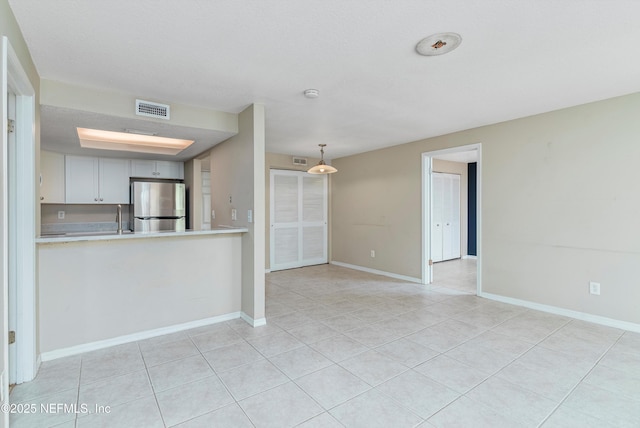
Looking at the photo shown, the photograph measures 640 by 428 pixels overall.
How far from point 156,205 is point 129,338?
9.07 feet

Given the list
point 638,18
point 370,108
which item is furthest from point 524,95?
point 370,108

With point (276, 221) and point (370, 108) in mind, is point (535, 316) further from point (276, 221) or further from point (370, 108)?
point (276, 221)

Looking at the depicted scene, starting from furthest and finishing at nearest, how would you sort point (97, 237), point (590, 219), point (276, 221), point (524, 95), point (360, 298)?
point (276, 221), point (360, 298), point (590, 219), point (524, 95), point (97, 237)

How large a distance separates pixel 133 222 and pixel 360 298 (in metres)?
3.87

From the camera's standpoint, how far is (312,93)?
9.43 feet

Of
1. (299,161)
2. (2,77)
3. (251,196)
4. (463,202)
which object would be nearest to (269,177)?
(299,161)

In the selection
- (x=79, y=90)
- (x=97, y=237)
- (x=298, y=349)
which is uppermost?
(x=79, y=90)

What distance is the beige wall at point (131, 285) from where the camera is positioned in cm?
258

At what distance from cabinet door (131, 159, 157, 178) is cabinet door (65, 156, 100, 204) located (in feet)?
1.65

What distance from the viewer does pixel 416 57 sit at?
222cm

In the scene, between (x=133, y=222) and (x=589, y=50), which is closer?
(x=589, y=50)

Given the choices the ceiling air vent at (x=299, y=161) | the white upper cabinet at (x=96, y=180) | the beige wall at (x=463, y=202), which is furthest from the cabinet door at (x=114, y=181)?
the beige wall at (x=463, y=202)

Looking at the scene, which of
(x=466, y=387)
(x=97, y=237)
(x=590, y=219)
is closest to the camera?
(x=466, y=387)

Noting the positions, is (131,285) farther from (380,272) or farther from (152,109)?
(380,272)
